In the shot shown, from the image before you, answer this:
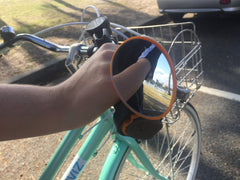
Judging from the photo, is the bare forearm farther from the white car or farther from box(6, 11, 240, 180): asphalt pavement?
the white car

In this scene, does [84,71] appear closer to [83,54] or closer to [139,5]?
[83,54]

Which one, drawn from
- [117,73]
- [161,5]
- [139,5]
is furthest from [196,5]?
[117,73]

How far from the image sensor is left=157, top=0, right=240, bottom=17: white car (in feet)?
15.2

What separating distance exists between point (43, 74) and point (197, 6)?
3.22m

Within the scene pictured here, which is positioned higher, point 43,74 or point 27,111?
point 27,111

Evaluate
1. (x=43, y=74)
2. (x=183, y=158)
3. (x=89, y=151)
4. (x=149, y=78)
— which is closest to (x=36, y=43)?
(x=89, y=151)

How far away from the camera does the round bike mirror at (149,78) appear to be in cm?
75

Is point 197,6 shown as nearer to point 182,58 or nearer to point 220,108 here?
point 220,108

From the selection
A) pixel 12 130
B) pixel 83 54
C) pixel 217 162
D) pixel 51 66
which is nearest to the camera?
pixel 12 130

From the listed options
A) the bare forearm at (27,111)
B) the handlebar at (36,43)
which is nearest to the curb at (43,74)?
the handlebar at (36,43)

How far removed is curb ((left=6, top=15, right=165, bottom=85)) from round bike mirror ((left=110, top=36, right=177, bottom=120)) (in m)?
3.45

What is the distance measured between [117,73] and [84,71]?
0.14 m

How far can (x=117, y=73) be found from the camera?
75 cm

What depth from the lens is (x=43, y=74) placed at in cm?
407
